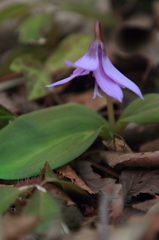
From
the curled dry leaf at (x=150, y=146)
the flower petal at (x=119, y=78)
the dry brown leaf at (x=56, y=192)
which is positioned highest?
the flower petal at (x=119, y=78)

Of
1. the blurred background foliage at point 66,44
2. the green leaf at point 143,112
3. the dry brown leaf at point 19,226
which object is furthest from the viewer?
the blurred background foliage at point 66,44

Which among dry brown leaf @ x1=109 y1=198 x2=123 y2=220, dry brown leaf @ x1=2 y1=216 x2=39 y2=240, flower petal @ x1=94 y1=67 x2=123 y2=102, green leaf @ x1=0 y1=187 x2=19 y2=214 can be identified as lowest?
dry brown leaf @ x1=109 y1=198 x2=123 y2=220

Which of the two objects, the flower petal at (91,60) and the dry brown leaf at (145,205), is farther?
the flower petal at (91,60)

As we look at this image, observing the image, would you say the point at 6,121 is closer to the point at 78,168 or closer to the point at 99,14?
the point at 78,168

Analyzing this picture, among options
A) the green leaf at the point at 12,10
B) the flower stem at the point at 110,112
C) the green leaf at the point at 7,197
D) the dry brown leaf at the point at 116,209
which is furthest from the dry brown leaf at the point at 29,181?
A: the green leaf at the point at 12,10

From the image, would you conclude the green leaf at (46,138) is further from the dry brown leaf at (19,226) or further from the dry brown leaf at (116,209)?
the dry brown leaf at (19,226)

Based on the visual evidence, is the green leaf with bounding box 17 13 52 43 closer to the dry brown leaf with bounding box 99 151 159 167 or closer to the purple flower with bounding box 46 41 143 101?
the purple flower with bounding box 46 41 143 101

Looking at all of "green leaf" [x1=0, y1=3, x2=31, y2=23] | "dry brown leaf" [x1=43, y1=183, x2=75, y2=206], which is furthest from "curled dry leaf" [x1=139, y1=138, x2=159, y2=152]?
"green leaf" [x1=0, y1=3, x2=31, y2=23]
